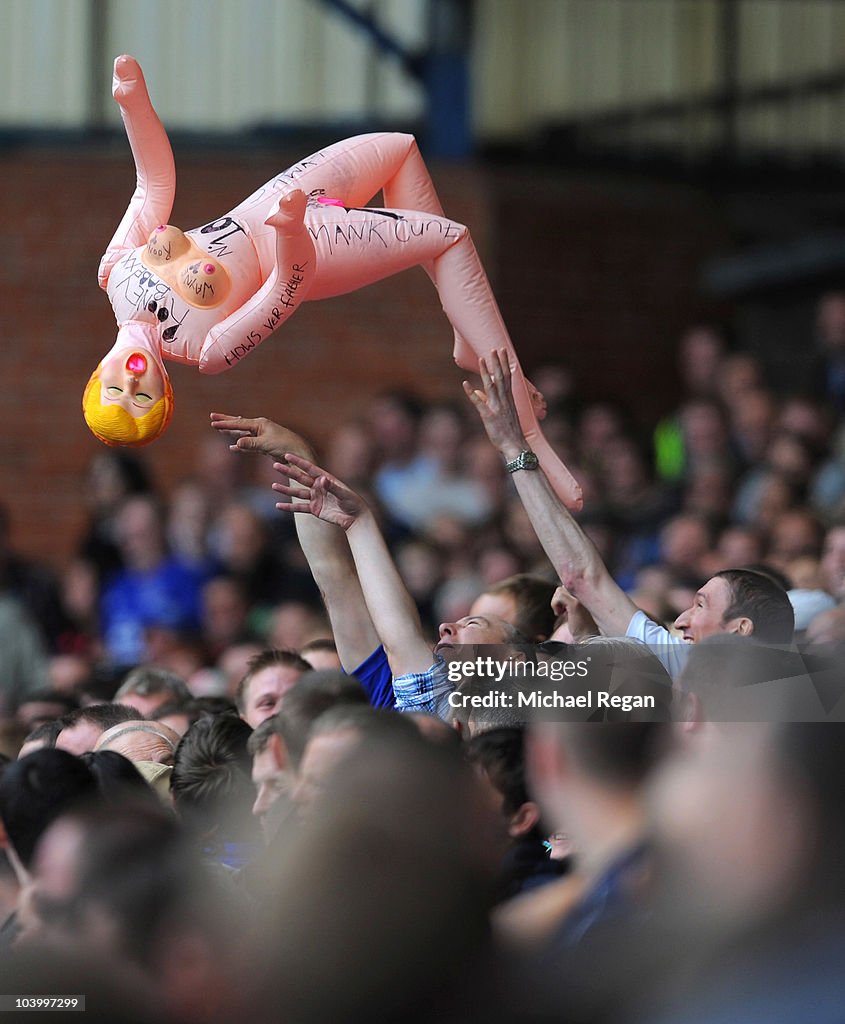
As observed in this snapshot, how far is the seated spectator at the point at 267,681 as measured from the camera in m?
3.70

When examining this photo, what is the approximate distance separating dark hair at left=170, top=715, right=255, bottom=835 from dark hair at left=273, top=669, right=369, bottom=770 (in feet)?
0.65

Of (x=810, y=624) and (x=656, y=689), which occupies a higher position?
(x=656, y=689)

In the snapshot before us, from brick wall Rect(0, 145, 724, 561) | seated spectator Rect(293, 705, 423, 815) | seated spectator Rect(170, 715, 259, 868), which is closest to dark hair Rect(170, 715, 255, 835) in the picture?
seated spectator Rect(170, 715, 259, 868)

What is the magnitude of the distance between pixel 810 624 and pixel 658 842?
1746 mm

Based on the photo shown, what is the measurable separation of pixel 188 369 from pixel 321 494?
470 centimetres

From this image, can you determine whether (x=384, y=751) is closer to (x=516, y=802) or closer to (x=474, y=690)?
(x=516, y=802)

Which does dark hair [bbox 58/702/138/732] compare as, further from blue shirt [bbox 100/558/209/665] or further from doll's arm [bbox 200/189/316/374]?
blue shirt [bbox 100/558/209/665]

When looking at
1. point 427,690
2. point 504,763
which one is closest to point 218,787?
point 427,690

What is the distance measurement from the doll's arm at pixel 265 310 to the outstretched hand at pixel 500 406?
1.52 ft

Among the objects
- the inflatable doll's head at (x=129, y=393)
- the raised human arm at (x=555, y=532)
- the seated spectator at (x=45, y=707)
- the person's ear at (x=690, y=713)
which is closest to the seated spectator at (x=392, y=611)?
the raised human arm at (x=555, y=532)

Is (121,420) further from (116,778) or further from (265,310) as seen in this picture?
(116,778)

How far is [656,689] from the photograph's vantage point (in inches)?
102

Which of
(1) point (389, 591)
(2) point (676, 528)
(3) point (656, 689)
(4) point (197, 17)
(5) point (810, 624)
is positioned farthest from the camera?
(4) point (197, 17)

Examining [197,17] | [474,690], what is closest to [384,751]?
[474,690]
